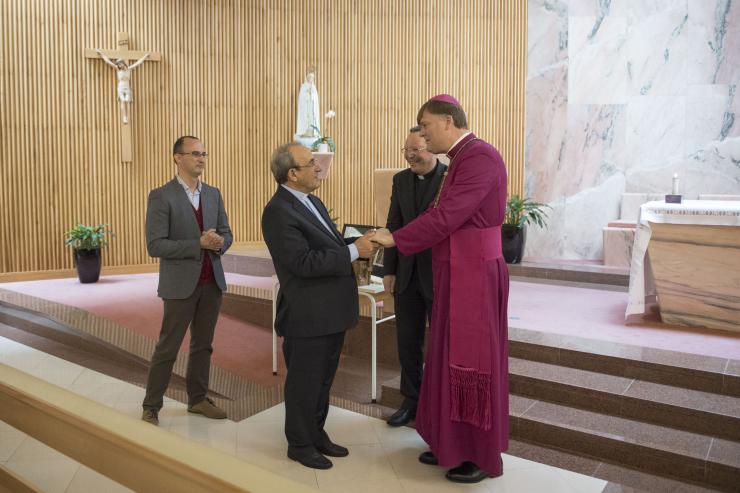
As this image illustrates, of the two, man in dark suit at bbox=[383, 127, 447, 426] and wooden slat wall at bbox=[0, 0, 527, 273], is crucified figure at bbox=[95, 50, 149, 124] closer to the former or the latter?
wooden slat wall at bbox=[0, 0, 527, 273]

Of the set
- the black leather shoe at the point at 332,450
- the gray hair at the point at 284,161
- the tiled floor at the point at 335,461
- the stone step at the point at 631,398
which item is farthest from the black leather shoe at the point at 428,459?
the gray hair at the point at 284,161

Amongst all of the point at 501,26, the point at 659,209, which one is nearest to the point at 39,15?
the point at 501,26

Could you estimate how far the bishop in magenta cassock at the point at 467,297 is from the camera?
2.94 m

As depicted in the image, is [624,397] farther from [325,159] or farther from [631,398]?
[325,159]

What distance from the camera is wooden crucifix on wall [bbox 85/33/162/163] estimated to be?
8.77 metres

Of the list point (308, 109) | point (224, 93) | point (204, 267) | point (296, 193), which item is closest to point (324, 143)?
point (308, 109)

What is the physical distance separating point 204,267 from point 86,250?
15.9ft

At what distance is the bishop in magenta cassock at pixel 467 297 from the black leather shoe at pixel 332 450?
0.49 metres

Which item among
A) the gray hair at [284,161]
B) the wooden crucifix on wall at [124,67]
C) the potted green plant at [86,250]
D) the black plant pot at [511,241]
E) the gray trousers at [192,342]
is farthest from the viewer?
the wooden crucifix on wall at [124,67]

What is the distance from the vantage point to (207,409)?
153 inches

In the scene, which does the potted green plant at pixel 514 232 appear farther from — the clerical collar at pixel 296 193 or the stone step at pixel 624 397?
the clerical collar at pixel 296 193

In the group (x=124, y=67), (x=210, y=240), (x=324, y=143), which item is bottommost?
(x=210, y=240)

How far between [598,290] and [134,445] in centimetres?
623

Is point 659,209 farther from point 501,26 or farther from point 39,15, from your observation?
point 39,15
